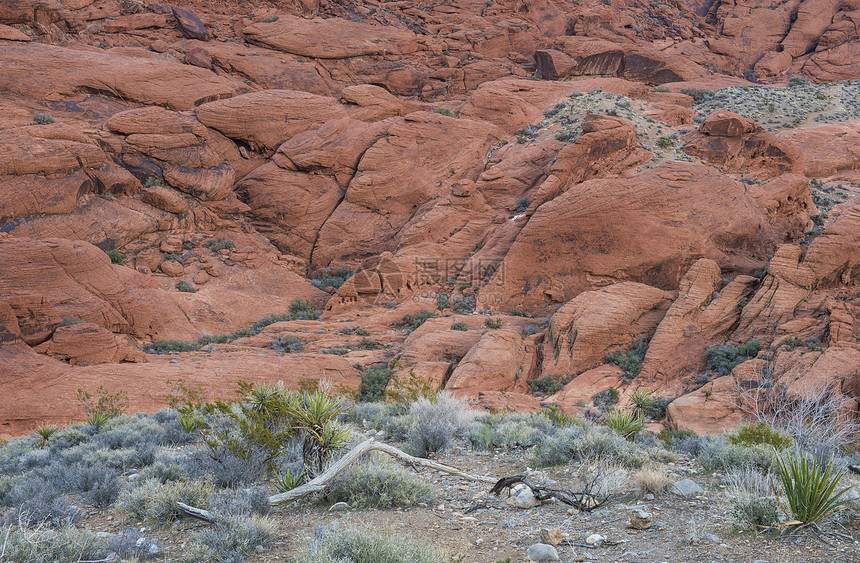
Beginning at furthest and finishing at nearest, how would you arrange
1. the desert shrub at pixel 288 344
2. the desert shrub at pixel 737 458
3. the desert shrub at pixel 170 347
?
1. the desert shrub at pixel 288 344
2. the desert shrub at pixel 170 347
3. the desert shrub at pixel 737 458

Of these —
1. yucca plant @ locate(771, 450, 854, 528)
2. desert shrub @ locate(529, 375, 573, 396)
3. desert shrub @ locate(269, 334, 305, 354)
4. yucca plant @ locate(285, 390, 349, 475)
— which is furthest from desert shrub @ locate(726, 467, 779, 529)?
desert shrub @ locate(269, 334, 305, 354)

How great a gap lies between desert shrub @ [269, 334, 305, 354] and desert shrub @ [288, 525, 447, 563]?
1565 centimetres

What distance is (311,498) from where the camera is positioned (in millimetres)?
5988

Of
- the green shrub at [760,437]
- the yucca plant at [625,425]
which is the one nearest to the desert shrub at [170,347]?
the yucca plant at [625,425]

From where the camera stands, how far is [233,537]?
182 inches

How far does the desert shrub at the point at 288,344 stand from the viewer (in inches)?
770

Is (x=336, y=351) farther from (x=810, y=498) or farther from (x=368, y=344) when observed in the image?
(x=810, y=498)

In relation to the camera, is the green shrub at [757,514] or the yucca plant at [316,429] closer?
the green shrub at [757,514]

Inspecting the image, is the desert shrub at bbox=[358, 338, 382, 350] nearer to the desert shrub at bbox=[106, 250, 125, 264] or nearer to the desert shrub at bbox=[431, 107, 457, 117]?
the desert shrub at bbox=[106, 250, 125, 264]

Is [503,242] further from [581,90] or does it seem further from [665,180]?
[581,90]

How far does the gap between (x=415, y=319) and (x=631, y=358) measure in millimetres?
8571

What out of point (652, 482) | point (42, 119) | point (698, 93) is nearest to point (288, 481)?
point (652, 482)

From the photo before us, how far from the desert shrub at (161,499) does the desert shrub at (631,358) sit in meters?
13.9

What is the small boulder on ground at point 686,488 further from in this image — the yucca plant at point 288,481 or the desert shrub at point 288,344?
the desert shrub at point 288,344
